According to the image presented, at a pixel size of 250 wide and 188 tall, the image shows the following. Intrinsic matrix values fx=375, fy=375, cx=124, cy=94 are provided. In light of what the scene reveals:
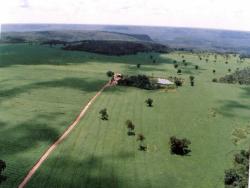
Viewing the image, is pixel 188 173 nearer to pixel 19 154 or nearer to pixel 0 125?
pixel 19 154

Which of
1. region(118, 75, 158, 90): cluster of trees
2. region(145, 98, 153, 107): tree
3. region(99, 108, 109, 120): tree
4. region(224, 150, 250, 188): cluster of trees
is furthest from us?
region(118, 75, 158, 90): cluster of trees

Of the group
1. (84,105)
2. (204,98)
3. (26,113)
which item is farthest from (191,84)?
(26,113)

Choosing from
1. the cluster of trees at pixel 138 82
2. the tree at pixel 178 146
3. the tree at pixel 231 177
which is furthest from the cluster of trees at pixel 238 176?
the cluster of trees at pixel 138 82

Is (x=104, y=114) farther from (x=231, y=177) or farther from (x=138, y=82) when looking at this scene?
(x=138, y=82)

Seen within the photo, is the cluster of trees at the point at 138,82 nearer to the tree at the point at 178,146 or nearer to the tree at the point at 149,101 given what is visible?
the tree at the point at 149,101

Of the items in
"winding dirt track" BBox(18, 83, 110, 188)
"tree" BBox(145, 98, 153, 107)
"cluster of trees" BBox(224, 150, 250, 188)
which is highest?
"tree" BBox(145, 98, 153, 107)

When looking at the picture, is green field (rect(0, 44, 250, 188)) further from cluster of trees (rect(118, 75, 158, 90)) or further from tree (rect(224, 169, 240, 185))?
cluster of trees (rect(118, 75, 158, 90))

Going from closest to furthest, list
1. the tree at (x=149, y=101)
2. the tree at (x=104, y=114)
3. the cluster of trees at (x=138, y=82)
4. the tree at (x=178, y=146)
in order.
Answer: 1. the tree at (x=178, y=146)
2. the tree at (x=104, y=114)
3. the tree at (x=149, y=101)
4. the cluster of trees at (x=138, y=82)

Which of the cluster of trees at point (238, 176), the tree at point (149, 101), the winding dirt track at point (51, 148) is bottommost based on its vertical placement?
the winding dirt track at point (51, 148)

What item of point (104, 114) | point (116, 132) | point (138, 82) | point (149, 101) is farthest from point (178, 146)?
point (138, 82)

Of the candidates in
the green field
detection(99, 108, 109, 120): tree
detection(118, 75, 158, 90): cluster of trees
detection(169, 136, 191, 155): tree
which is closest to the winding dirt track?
the green field
